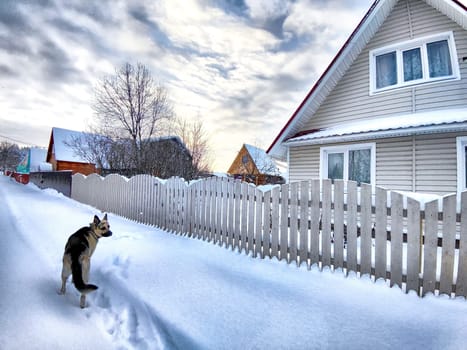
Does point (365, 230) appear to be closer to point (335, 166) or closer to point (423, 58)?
point (335, 166)

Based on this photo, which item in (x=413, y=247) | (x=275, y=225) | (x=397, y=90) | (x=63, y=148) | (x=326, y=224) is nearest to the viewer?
(x=413, y=247)

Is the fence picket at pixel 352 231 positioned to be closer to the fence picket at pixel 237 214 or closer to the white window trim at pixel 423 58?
the fence picket at pixel 237 214

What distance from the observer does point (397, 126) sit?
6.00 m

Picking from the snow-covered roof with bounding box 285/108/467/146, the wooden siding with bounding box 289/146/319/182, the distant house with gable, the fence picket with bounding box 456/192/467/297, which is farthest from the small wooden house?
the fence picket with bounding box 456/192/467/297

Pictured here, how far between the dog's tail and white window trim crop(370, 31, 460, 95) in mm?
8849

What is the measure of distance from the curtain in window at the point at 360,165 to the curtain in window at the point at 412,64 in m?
2.53

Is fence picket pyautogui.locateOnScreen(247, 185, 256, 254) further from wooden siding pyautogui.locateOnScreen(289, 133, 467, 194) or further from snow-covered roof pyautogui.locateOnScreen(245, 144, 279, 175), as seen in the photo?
snow-covered roof pyautogui.locateOnScreen(245, 144, 279, 175)

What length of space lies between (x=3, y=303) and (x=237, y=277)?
2.74 meters

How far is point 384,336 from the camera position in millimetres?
2146

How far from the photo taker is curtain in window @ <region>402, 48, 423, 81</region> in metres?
6.97

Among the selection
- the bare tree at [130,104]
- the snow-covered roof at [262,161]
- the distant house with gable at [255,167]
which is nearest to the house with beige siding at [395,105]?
the distant house with gable at [255,167]

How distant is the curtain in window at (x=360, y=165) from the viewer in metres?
7.44

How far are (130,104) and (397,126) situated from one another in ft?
56.0

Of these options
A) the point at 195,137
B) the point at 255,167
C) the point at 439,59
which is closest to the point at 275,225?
the point at 439,59
